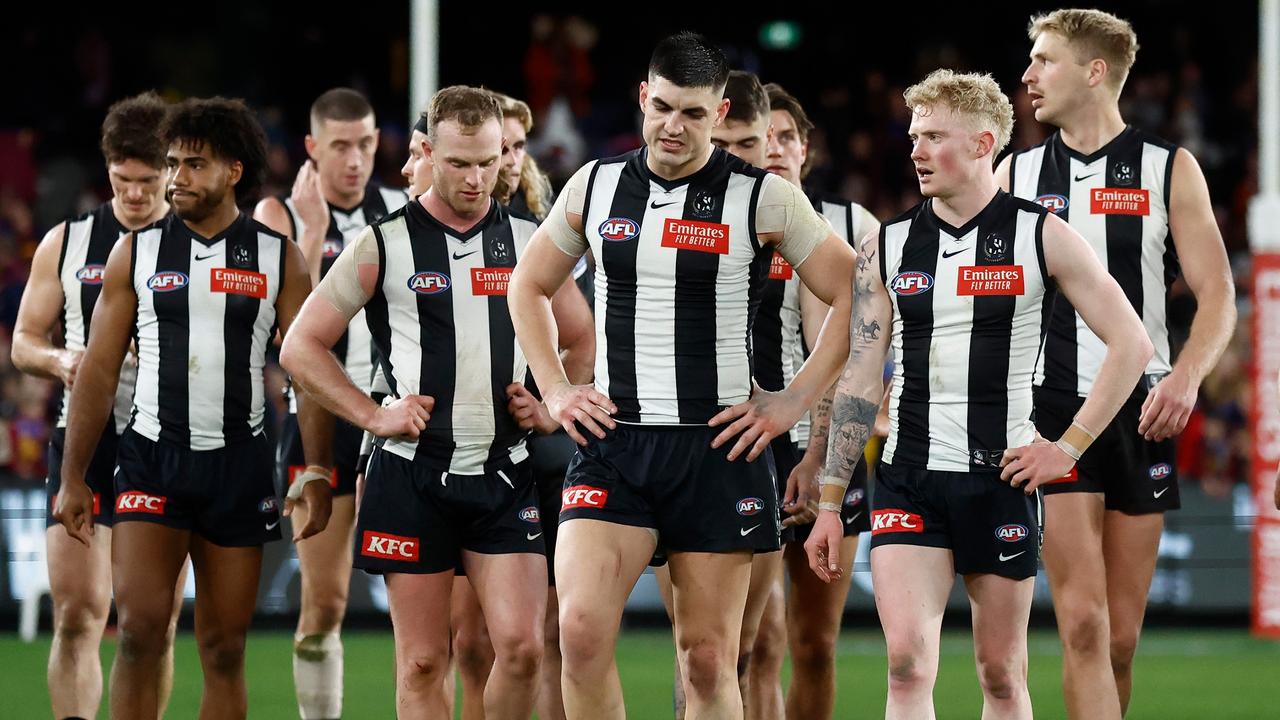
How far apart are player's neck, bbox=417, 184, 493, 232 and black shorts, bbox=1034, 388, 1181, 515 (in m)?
2.11

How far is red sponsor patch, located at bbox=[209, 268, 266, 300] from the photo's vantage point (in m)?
6.00

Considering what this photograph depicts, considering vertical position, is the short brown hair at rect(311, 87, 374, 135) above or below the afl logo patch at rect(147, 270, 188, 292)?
above

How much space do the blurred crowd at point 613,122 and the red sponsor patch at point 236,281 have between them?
31.1 ft

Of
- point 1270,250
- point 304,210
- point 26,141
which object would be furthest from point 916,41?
point 304,210

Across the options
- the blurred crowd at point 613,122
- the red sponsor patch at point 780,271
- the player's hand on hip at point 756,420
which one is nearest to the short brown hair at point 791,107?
the red sponsor patch at point 780,271

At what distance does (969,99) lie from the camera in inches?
206

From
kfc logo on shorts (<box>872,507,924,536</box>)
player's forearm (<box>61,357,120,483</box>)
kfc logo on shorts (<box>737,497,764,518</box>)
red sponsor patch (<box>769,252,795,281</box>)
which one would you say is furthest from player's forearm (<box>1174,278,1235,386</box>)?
player's forearm (<box>61,357,120,483</box>)

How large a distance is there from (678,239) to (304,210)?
261 centimetres

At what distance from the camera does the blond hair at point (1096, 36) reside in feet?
20.2

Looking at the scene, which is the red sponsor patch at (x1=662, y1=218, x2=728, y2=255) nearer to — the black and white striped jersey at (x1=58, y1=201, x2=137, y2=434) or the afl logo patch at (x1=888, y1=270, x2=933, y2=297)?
the afl logo patch at (x1=888, y1=270, x2=933, y2=297)

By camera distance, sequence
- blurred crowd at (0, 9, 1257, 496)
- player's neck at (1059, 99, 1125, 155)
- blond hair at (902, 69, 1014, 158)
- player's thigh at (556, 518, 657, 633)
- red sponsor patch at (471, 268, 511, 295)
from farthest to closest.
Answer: blurred crowd at (0, 9, 1257, 496) → player's neck at (1059, 99, 1125, 155) → red sponsor patch at (471, 268, 511, 295) → blond hair at (902, 69, 1014, 158) → player's thigh at (556, 518, 657, 633)

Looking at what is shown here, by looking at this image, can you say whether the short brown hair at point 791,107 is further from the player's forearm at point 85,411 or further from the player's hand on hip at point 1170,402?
the player's forearm at point 85,411

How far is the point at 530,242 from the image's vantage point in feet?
17.7

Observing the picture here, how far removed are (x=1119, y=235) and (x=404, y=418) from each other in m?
2.62
